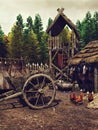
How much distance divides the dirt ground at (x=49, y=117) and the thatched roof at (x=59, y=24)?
35.9 ft

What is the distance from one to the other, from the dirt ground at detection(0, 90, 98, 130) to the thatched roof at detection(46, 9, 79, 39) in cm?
1095

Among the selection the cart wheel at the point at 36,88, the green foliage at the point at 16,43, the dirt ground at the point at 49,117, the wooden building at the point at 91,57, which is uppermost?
the green foliage at the point at 16,43

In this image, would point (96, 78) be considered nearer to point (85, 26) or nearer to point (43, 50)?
point (43, 50)

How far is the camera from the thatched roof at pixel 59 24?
76.5ft

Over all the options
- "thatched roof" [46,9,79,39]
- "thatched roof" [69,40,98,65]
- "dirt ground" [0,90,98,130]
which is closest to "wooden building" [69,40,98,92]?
"thatched roof" [69,40,98,65]

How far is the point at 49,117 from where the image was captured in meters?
11.0

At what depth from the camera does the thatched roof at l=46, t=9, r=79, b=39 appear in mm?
23328

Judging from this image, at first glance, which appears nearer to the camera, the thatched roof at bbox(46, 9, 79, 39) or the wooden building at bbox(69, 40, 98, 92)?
the wooden building at bbox(69, 40, 98, 92)

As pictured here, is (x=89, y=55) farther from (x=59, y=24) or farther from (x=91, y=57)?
(x=59, y=24)

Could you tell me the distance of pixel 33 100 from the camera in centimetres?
Result: 1300

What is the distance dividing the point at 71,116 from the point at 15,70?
10.7ft

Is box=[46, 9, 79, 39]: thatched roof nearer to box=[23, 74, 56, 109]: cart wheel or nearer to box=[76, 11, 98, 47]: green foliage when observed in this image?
box=[23, 74, 56, 109]: cart wheel

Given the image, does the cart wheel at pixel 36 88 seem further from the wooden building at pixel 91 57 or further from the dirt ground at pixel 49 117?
the wooden building at pixel 91 57

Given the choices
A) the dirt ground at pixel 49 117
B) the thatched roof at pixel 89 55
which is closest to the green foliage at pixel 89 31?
the thatched roof at pixel 89 55
